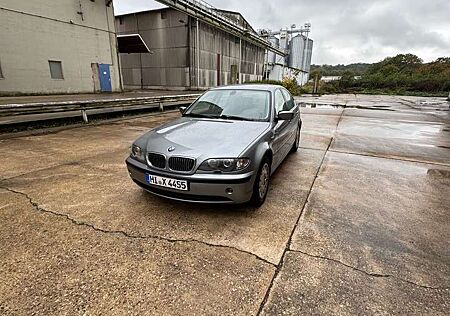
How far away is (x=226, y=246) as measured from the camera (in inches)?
92.5

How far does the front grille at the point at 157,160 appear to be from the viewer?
8.91 feet

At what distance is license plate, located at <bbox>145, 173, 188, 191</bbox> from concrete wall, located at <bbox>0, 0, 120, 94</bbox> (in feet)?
47.1

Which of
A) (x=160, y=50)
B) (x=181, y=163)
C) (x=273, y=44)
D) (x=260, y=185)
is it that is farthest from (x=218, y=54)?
(x=273, y=44)

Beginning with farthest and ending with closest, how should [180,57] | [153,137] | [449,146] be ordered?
[180,57]
[449,146]
[153,137]

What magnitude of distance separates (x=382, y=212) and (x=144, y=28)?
26.7m

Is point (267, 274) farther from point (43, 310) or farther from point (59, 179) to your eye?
point (59, 179)

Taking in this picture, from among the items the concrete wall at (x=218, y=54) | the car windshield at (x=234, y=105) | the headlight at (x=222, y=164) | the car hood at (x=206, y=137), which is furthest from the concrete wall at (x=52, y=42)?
the headlight at (x=222, y=164)

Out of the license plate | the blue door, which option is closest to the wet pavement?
the license plate

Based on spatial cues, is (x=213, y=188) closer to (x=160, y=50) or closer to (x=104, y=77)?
(x=104, y=77)

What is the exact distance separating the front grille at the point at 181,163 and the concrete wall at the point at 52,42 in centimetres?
1457

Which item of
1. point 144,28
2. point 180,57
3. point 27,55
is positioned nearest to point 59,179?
point 27,55

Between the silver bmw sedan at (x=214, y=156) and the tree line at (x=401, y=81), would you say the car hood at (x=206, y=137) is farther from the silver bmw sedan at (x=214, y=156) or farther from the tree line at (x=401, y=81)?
the tree line at (x=401, y=81)

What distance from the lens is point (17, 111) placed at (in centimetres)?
656

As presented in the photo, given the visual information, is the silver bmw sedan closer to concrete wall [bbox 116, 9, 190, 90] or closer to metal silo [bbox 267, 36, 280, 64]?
concrete wall [bbox 116, 9, 190, 90]
